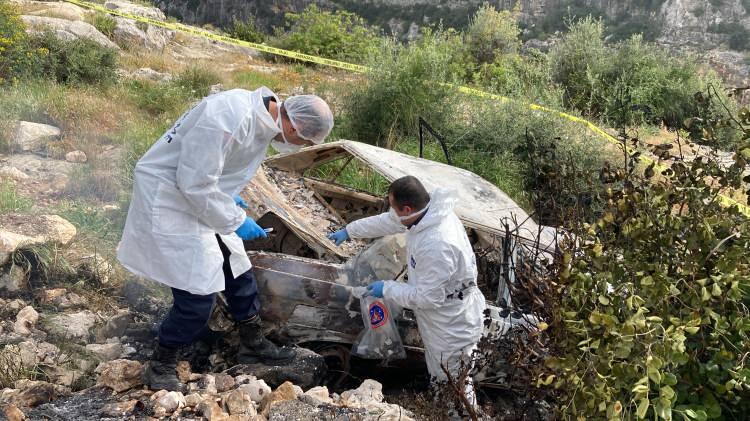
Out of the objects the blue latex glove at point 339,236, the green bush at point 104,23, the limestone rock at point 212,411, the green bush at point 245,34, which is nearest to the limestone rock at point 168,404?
the limestone rock at point 212,411

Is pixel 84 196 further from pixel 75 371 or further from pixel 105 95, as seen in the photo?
pixel 105 95

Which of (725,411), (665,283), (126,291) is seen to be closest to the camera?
(665,283)

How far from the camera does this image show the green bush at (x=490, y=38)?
52.5ft

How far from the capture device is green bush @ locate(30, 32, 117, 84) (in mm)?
9609

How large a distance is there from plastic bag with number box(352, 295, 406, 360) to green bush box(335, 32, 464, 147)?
4565mm

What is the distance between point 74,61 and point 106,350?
7125 millimetres

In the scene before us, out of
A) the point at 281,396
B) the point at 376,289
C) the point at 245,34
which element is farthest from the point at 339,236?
the point at 245,34

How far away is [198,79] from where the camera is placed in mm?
11195

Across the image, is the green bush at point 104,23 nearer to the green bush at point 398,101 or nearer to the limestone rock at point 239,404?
the green bush at point 398,101

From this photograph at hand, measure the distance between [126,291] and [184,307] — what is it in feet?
4.78

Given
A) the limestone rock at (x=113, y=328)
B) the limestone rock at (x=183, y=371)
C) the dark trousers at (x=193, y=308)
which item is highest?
the dark trousers at (x=193, y=308)

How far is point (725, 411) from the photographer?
2.02 meters

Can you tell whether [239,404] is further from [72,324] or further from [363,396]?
[72,324]

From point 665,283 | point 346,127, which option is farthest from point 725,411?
point 346,127
